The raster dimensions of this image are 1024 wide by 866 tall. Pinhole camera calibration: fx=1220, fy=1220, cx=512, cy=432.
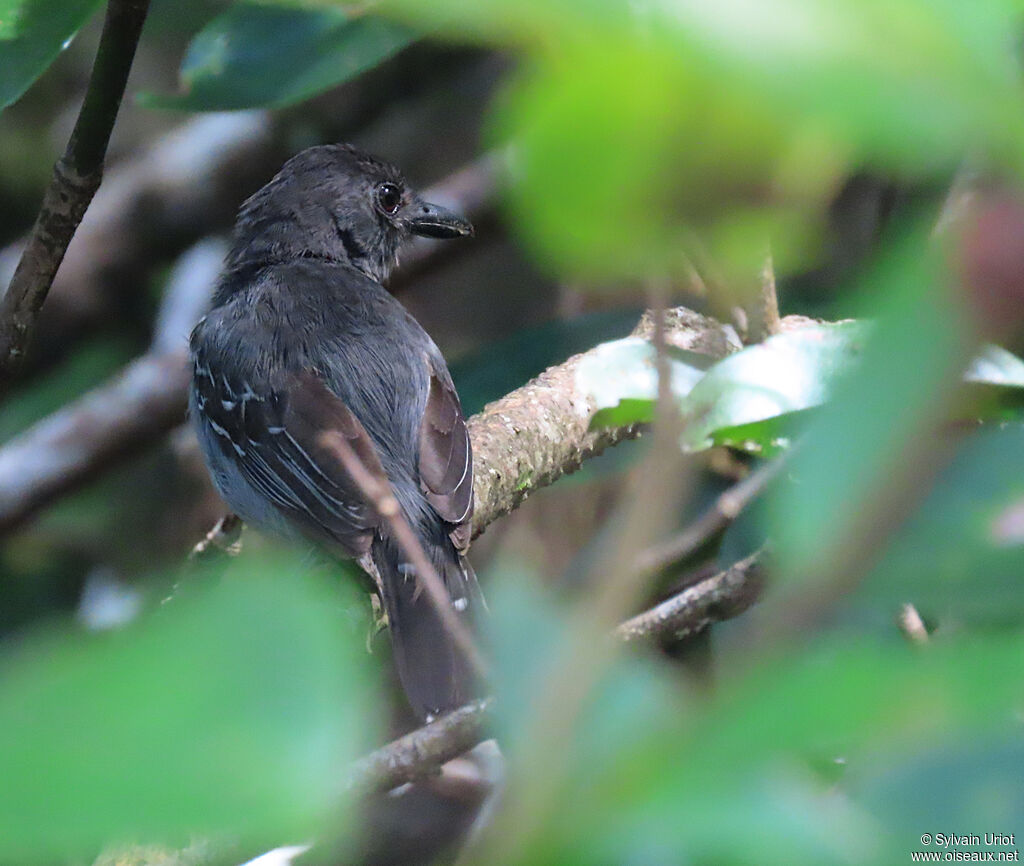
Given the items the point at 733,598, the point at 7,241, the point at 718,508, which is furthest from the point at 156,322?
the point at 718,508

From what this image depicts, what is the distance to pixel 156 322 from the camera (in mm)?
5938

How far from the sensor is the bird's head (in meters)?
4.43

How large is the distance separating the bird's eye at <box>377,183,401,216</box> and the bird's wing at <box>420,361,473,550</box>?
127 cm

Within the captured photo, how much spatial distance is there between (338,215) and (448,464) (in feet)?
5.10

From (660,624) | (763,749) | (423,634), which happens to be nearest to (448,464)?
(423,634)

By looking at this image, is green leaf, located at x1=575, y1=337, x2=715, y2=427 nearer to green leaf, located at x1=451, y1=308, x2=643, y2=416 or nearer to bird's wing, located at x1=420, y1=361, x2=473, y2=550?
bird's wing, located at x1=420, y1=361, x2=473, y2=550

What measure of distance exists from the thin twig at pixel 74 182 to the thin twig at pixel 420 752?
1.41m

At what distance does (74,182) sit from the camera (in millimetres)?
2545

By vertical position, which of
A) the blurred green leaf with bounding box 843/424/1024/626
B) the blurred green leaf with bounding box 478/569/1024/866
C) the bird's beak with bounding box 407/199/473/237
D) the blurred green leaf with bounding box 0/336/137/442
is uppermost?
the blurred green leaf with bounding box 478/569/1024/866

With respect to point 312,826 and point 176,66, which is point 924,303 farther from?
point 176,66

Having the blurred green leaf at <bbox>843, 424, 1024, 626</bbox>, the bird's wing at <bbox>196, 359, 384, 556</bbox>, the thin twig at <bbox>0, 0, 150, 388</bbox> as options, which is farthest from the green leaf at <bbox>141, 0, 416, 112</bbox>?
the blurred green leaf at <bbox>843, 424, 1024, 626</bbox>

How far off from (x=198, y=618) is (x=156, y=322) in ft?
18.5

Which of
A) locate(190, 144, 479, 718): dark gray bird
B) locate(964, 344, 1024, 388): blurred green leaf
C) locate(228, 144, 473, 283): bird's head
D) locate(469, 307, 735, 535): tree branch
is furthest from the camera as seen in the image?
locate(228, 144, 473, 283): bird's head

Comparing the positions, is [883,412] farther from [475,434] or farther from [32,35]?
[475,434]
